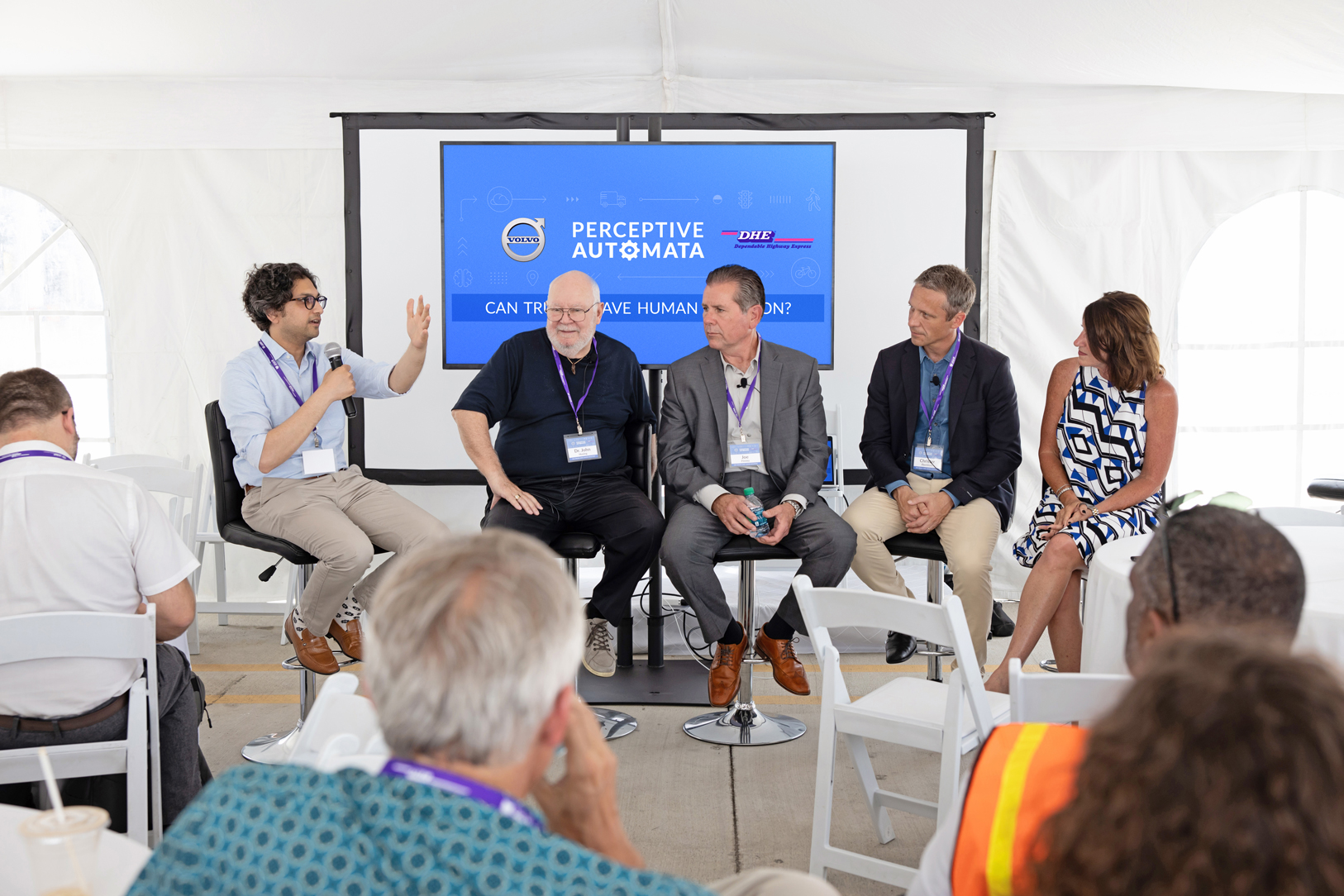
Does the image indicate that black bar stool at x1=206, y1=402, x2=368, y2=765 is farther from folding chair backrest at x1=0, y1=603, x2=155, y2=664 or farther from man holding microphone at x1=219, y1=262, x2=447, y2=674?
folding chair backrest at x1=0, y1=603, x2=155, y2=664

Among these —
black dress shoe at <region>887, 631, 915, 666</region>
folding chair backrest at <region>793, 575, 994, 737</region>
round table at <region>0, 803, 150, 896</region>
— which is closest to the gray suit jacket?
black dress shoe at <region>887, 631, 915, 666</region>

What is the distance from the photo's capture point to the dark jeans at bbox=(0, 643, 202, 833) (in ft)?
6.87

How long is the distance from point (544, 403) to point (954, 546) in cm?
154

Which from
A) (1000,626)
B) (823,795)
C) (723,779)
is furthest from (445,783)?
(1000,626)

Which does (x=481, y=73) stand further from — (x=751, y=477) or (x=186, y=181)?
(x=751, y=477)

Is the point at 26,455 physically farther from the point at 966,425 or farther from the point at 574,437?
the point at 966,425

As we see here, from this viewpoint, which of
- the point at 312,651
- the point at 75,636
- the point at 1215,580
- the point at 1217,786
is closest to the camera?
the point at 1217,786

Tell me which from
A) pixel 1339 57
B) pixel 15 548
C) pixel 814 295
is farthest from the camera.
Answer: pixel 814 295

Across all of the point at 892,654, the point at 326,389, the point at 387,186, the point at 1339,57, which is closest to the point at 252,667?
the point at 326,389

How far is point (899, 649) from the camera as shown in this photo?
385 centimetres

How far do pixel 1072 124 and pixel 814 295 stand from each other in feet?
5.42

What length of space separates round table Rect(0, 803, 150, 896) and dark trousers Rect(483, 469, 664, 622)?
222 centimetres

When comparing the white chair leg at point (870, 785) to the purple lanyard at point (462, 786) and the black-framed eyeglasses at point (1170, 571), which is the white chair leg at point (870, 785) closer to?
the black-framed eyeglasses at point (1170, 571)

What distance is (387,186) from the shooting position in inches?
177
